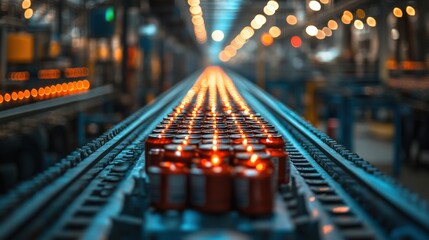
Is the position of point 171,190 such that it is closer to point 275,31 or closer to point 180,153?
point 180,153

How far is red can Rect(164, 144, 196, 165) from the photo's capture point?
2.65 meters

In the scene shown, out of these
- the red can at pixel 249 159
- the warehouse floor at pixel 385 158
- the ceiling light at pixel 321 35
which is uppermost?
the ceiling light at pixel 321 35

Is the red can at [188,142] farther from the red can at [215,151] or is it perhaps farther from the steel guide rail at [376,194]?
the steel guide rail at [376,194]

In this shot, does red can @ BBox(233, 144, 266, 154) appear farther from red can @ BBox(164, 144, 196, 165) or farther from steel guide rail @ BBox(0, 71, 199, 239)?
steel guide rail @ BBox(0, 71, 199, 239)

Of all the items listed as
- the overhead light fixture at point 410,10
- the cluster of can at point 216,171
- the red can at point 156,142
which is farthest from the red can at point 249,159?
the overhead light fixture at point 410,10

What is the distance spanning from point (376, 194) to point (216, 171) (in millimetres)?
719

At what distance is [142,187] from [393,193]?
1092 millimetres

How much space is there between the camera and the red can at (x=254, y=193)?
223 centimetres

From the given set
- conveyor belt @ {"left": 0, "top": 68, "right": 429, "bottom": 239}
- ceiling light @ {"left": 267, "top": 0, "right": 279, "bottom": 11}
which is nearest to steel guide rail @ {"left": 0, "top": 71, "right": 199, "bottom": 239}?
conveyor belt @ {"left": 0, "top": 68, "right": 429, "bottom": 239}

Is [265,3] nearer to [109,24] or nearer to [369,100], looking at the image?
[109,24]

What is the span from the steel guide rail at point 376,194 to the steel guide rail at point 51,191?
117 cm

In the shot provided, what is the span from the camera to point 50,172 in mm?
2773

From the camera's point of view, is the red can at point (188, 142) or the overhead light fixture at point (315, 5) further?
the overhead light fixture at point (315, 5)

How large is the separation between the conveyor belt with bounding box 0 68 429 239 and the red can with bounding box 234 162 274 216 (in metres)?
0.13
